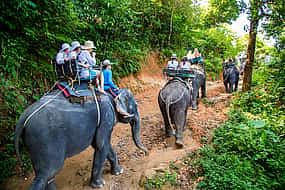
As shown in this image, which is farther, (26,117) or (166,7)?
(166,7)

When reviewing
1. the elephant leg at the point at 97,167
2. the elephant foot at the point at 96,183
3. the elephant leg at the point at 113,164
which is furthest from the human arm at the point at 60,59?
the elephant foot at the point at 96,183

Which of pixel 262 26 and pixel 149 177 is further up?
pixel 262 26

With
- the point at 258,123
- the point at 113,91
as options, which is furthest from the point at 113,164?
the point at 258,123

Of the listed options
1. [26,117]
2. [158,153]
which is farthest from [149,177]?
[26,117]

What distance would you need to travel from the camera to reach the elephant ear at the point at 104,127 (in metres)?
→ 3.55

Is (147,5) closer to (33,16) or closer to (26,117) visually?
(33,16)

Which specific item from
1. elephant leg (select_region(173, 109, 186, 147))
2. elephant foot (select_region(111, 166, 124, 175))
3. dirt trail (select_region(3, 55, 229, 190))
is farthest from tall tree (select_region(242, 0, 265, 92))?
elephant foot (select_region(111, 166, 124, 175))

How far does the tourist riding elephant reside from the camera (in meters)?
2.64

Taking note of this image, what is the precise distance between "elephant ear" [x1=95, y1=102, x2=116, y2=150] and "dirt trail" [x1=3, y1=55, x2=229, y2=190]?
88 centimetres

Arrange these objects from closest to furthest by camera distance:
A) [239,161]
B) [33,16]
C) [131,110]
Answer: [239,161]
[131,110]
[33,16]

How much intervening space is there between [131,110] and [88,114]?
47.5 inches

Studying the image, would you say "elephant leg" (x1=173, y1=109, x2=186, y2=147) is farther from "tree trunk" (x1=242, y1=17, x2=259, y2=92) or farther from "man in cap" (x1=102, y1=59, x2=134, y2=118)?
"tree trunk" (x1=242, y1=17, x2=259, y2=92)

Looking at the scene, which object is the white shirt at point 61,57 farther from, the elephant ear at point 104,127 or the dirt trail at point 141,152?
the dirt trail at point 141,152

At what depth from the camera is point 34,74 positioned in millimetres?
5641
